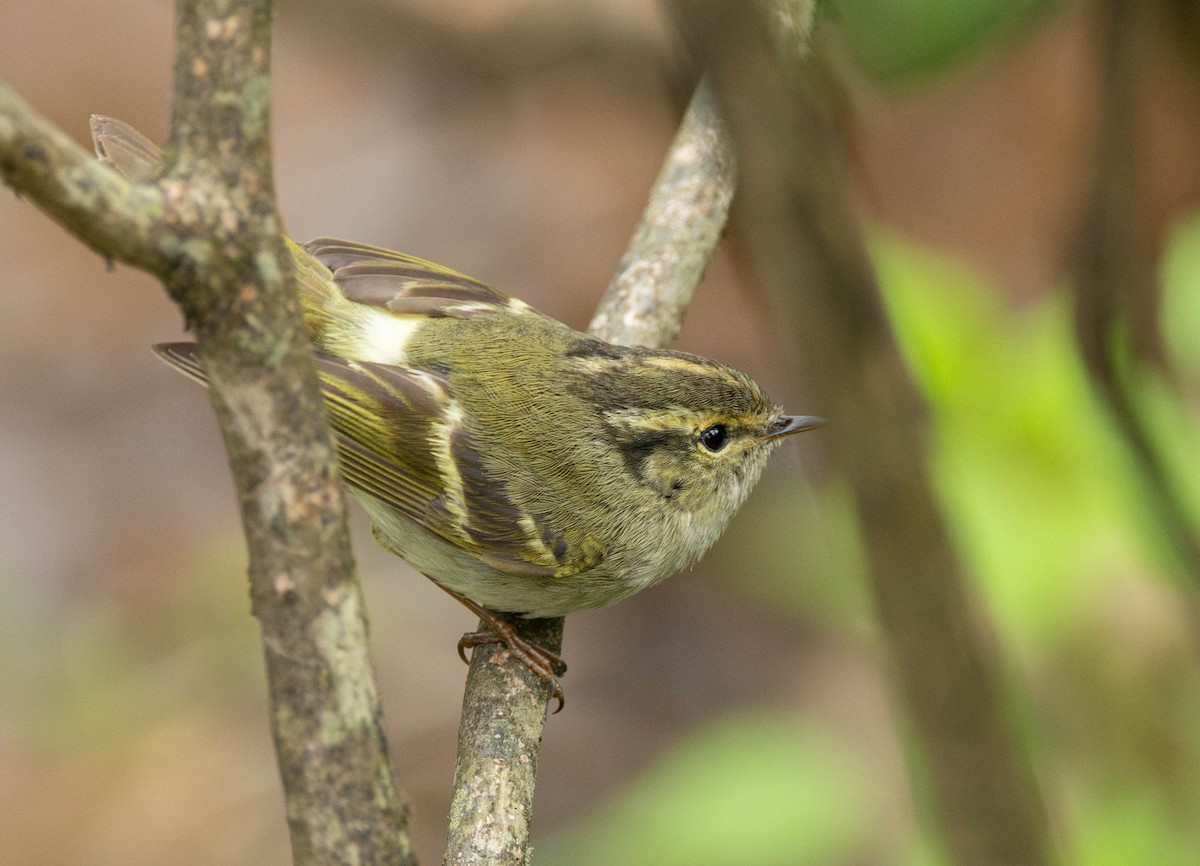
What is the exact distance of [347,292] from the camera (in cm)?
379

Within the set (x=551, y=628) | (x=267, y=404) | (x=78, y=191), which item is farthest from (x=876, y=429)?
(x=551, y=628)

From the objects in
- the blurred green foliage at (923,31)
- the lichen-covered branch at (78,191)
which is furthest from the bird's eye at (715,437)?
the lichen-covered branch at (78,191)

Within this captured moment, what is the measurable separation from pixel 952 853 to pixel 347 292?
3.19 meters

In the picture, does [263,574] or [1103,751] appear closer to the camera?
[263,574]

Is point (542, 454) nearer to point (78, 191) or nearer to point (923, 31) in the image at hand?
point (923, 31)

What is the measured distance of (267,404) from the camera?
1364mm

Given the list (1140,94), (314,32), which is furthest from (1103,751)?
(314,32)

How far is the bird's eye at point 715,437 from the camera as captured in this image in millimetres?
3480

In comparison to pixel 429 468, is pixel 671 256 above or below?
above

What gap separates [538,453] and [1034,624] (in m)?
1.48

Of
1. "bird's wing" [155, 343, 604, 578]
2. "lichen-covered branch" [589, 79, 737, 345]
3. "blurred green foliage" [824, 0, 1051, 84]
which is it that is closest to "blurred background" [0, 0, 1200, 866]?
"blurred green foliage" [824, 0, 1051, 84]

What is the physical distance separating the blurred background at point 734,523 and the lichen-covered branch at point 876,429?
87mm

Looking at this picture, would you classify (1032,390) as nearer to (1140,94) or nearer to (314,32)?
(1140,94)

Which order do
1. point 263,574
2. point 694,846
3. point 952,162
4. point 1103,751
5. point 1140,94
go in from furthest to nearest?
point 952,162, point 694,846, point 1103,751, point 1140,94, point 263,574
